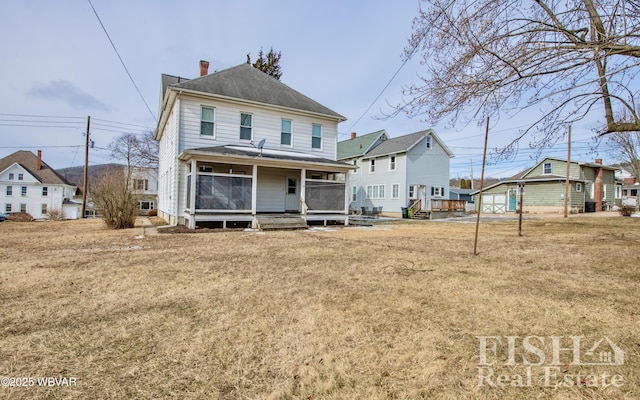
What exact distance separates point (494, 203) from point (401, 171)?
13932mm

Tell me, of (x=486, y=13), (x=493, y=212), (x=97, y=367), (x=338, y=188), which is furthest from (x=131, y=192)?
(x=493, y=212)

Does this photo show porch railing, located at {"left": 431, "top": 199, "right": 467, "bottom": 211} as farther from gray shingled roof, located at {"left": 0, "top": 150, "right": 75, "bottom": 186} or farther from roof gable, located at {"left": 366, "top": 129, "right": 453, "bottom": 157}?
gray shingled roof, located at {"left": 0, "top": 150, "right": 75, "bottom": 186}

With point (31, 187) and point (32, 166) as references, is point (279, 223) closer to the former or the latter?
point (31, 187)

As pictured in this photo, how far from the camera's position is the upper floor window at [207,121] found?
45.1 ft

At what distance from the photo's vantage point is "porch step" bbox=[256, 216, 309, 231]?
12281 mm

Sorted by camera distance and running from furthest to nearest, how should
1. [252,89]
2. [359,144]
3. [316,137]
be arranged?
[359,144]
[316,137]
[252,89]

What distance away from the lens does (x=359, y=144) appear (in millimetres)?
32000

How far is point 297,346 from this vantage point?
2.76 m

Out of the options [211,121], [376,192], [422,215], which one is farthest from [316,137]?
[376,192]

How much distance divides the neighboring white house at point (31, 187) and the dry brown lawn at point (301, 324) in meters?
46.4

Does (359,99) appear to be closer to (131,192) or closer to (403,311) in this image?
(131,192)

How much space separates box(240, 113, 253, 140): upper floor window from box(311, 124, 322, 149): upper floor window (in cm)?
335

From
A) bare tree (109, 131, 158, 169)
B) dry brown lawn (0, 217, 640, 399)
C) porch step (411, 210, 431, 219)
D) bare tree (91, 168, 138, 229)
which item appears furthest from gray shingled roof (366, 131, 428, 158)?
bare tree (109, 131, 158, 169)

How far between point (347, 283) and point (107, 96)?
19.3 m
